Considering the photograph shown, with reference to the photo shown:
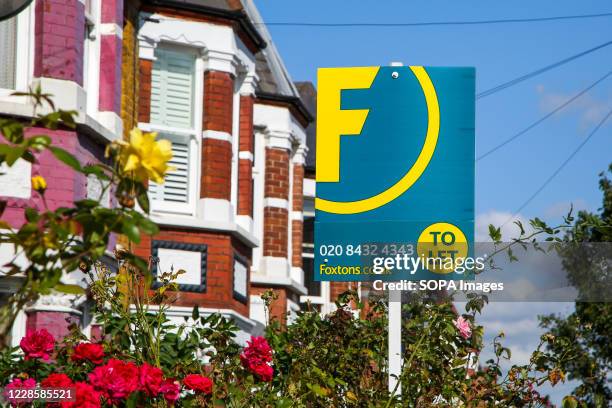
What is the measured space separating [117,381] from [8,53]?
6.29 metres

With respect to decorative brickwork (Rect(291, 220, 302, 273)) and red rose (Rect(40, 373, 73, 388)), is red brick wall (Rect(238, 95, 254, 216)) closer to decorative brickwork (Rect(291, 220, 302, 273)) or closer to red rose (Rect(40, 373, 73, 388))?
decorative brickwork (Rect(291, 220, 302, 273))

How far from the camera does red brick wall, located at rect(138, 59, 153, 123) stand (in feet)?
49.8

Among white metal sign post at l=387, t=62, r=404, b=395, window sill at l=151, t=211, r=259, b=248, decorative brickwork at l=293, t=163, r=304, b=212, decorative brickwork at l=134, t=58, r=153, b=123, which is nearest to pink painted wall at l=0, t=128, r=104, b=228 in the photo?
window sill at l=151, t=211, r=259, b=248

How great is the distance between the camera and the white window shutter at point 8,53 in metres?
11.4

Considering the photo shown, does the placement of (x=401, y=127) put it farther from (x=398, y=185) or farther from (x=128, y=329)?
(x=128, y=329)

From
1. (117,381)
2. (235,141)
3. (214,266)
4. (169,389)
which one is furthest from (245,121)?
(117,381)

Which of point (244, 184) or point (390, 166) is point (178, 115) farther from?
point (390, 166)

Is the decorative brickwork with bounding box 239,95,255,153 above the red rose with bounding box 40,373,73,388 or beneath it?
above

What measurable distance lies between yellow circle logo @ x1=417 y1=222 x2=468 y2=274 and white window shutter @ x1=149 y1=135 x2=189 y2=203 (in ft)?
24.1

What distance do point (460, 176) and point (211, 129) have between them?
738cm

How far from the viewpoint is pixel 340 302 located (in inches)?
349

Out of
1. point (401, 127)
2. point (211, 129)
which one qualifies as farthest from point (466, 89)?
point (211, 129)

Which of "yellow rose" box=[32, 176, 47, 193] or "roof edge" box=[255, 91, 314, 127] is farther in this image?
"roof edge" box=[255, 91, 314, 127]

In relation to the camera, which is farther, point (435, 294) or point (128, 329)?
point (435, 294)
